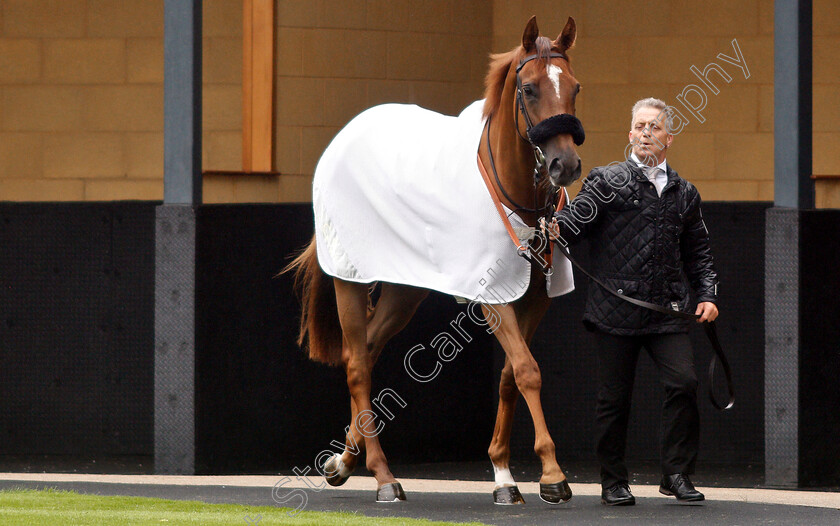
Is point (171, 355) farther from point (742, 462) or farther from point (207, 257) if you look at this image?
point (742, 462)

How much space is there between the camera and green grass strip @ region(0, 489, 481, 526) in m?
5.20

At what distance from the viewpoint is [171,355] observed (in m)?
7.26

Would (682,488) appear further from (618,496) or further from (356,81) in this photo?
(356,81)

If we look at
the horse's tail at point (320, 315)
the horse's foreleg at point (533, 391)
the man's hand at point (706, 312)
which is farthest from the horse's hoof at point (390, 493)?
the man's hand at point (706, 312)

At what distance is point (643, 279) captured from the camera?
5.64 metres

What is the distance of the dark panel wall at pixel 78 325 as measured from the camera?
8.05 meters

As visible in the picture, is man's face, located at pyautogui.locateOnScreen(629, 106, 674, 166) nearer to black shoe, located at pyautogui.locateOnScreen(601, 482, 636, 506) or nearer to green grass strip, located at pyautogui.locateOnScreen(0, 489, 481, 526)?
black shoe, located at pyautogui.locateOnScreen(601, 482, 636, 506)

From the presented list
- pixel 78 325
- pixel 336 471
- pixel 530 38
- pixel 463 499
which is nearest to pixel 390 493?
pixel 463 499

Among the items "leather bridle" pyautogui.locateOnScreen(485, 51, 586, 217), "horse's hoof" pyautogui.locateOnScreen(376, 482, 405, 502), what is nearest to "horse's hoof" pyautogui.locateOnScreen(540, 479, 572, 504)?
"horse's hoof" pyautogui.locateOnScreen(376, 482, 405, 502)

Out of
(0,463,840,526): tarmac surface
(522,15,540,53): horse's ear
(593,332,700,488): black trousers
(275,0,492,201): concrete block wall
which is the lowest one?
(0,463,840,526): tarmac surface

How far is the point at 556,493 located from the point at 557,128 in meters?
1.49

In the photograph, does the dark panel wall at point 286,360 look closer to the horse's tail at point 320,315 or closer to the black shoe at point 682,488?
the horse's tail at point 320,315

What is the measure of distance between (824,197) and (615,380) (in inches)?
126

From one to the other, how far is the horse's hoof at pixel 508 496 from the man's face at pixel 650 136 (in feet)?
5.06
